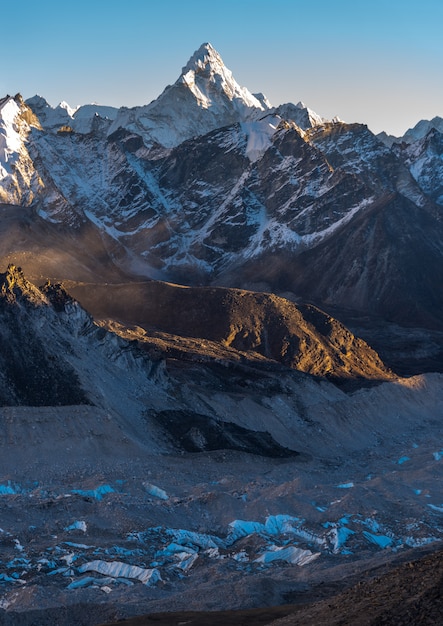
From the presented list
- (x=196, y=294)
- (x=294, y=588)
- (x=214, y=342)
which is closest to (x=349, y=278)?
(x=196, y=294)

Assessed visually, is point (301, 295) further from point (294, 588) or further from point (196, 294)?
point (294, 588)

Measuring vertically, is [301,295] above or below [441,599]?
above

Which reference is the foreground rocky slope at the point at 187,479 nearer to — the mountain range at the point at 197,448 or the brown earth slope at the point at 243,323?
the mountain range at the point at 197,448

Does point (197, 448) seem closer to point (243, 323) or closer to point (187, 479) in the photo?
point (187, 479)

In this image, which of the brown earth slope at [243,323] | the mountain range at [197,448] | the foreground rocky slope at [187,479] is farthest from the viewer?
the brown earth slope at [243,323]

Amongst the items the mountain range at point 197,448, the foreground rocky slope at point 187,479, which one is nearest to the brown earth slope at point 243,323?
the mountain range at point 197,448

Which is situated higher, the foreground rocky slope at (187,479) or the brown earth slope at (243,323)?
the brown earth slope at (243,323)

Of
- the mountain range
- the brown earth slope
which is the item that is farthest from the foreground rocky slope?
the brown earth slope

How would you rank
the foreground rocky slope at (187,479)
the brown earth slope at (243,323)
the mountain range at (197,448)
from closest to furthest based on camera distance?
the foreground rocky slope at (187,479)
the mountain range at (197,448)
the brown earth slope at (243,323)

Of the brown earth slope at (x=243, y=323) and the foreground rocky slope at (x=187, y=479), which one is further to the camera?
the brown earth slope at (x=243, y=323)

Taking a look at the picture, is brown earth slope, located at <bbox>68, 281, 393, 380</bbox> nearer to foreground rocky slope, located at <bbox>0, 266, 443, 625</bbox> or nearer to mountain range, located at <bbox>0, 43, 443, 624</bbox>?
mountain range, located at <bbox>0, 43, 443, 624</bbox>

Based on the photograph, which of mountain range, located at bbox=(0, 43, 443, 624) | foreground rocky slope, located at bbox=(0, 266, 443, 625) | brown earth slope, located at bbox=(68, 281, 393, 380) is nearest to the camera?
foreground rocky slope, located at bbox=(0, 266, 443, 625)
